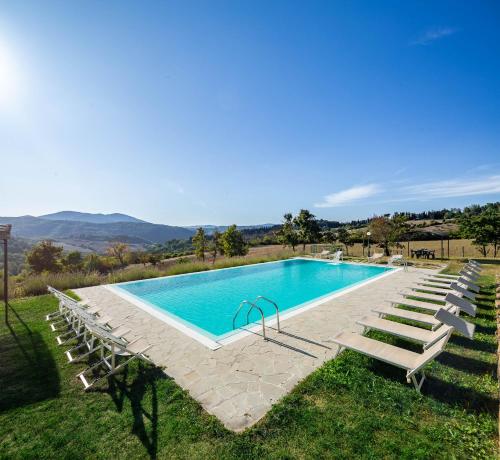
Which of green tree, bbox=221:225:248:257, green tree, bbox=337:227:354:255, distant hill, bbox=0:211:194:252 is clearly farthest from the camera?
distant hill, bbox=0:211:194:252

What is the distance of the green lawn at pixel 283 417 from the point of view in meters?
2.48

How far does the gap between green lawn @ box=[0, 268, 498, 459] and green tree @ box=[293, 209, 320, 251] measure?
1987cm

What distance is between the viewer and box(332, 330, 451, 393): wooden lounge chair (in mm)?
3226

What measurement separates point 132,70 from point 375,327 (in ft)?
38.4

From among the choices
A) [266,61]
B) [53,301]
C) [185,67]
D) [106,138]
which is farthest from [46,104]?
[266,61]

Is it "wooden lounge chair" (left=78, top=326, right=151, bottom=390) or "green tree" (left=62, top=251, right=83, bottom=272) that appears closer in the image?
A: "wooden lounge chair" (left=78, top=326, right=151, bottom=390)

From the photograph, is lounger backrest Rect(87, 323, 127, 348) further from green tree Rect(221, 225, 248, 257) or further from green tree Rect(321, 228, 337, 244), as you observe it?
green tree Rect(221, 225, 248, 257)

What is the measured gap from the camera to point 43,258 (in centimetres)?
2767

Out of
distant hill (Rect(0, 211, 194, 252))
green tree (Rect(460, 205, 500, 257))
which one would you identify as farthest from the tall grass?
distant hill (Rect(0, 211, 194, 252))

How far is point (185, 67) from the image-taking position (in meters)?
10.6

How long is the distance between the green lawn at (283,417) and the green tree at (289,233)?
65.0ft

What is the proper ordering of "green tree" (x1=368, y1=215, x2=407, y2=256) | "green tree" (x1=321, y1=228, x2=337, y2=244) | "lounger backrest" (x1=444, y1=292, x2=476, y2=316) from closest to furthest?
"lounger backrest" (x1=444, y1=292, x2=476, y2=316) → "green tree" (x1=368, y1=215, x2=407, y2=256) → "green tree" (x1=321, y1=228, x2=337, y2=244)

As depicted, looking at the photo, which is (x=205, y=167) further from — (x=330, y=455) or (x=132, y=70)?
(x=330, y=455)

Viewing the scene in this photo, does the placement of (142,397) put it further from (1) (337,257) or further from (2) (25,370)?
(1) (337,257)
